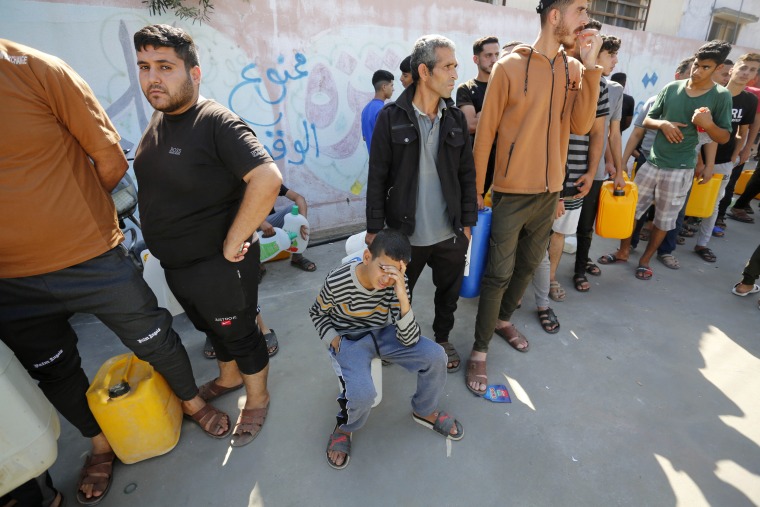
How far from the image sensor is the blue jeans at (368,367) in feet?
6.22

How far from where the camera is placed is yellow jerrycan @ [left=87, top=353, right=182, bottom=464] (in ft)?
6.17

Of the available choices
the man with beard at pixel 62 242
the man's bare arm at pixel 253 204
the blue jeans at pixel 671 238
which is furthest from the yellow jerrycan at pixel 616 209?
the man with beard at pixel 62 242

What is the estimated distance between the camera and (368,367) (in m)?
1.96

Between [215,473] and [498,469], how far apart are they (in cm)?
143

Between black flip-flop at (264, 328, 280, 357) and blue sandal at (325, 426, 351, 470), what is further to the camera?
black flip-flop at (264, 328, 280, 357)

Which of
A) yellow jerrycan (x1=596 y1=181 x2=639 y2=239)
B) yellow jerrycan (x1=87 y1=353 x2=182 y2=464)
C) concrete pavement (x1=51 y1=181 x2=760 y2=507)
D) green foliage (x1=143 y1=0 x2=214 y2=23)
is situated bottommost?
concrete pavement (x1=51 y1=181 x2=760 y2=507)

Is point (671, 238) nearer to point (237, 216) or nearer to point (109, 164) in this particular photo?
point (237, 216)

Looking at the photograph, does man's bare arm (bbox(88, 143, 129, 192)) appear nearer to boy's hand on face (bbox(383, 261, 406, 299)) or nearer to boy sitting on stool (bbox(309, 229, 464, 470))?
boy sitting on stool (bbox(309, 229, 464, 470))

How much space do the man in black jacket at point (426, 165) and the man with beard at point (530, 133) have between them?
0.64 ft

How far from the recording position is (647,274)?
3889 mm

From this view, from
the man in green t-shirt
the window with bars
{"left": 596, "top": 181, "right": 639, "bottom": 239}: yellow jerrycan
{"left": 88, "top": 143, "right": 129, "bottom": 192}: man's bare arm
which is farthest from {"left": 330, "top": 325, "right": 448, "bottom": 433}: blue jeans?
the window with bars

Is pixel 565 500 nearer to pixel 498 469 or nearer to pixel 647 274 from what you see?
pixel 498 469

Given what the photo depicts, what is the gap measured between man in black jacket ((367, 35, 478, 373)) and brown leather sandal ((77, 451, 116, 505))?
1.76 meters

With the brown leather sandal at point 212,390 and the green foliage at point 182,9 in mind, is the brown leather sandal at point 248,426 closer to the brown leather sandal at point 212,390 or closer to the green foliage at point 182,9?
the brown leather sandal at point 212,390
